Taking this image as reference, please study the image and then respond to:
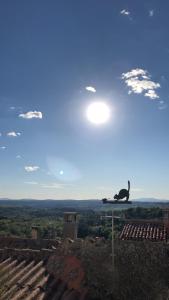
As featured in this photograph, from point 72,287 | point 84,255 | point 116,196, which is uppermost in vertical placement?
point 116,196

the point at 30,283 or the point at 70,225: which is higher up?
the point at 70,225

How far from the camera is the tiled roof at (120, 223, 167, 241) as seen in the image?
1647cm

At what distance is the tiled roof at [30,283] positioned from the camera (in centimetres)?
816

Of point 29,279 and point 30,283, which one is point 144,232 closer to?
point 29,279

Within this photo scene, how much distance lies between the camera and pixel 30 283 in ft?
29.1

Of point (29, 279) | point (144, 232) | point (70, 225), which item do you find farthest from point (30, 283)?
point (144, 232)

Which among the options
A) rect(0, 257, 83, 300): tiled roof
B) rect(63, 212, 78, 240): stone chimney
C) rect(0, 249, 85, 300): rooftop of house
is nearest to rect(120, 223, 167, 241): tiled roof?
rect(63, 212, 78, 240): stone chimney

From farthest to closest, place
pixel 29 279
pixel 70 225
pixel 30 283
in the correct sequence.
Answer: pixel 70 225 → pixel 29 279 → pixel 30 283

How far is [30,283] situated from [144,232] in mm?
9394

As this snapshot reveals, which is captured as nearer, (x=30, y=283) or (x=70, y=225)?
(x=30, y=283)

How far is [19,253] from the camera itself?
1102 cm

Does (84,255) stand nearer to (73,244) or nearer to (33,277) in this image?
(73,244)

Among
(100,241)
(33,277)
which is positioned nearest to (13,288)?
(33,277)

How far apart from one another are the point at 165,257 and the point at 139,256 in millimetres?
624
